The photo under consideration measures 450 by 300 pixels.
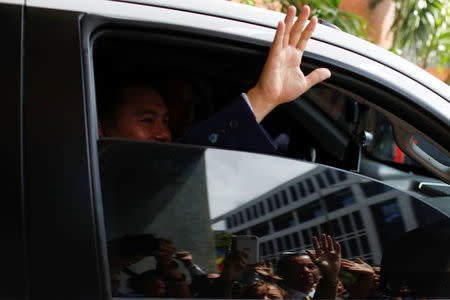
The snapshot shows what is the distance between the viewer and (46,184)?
88cm

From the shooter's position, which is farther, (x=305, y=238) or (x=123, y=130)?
(x=123, y=130)

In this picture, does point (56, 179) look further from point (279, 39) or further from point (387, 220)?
point (387, 220)

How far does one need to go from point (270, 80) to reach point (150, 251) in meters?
0.54

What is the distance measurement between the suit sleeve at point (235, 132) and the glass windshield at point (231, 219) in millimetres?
208

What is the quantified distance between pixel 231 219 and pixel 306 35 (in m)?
0.49

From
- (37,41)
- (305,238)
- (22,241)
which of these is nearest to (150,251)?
(22,241)

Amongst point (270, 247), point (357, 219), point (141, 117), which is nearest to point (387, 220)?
point (357, 219)

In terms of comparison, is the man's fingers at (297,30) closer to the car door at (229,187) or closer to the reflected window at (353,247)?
the car door at (229,187)

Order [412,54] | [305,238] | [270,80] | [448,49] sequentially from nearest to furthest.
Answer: [305,238] < [270,80] < [448,49] < [412,54]

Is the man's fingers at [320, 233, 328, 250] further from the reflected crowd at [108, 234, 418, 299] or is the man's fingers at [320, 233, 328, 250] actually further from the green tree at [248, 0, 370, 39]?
the green tree at [248, 0, 370, 39]

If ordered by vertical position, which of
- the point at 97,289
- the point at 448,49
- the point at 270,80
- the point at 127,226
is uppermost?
the point at 448,49

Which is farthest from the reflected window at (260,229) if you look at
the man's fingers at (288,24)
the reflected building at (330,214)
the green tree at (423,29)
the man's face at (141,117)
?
the green tree at (423,29)

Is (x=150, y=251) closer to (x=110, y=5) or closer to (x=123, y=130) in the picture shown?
(x=110, y=5)

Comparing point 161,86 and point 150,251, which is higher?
point 161,86
